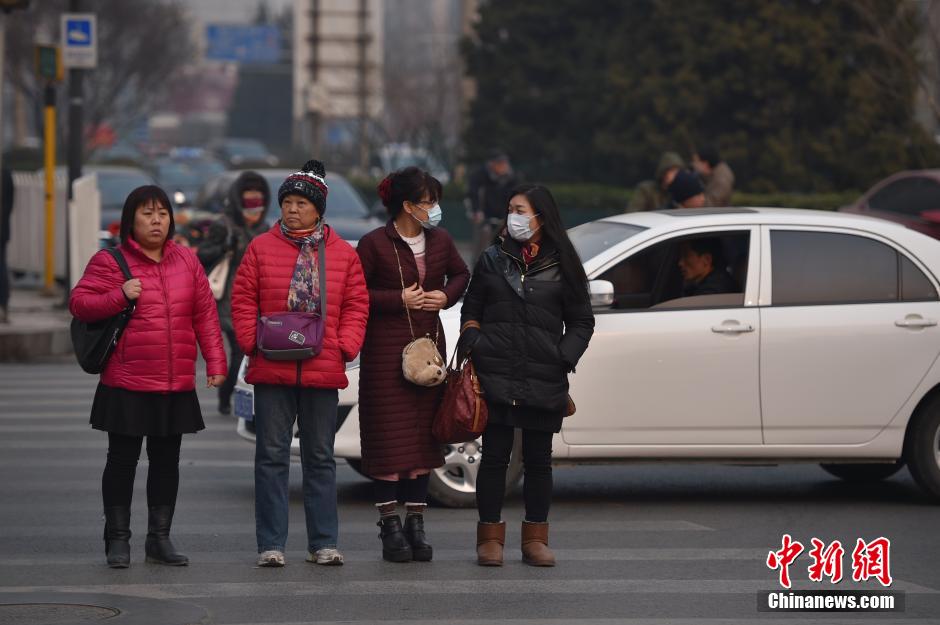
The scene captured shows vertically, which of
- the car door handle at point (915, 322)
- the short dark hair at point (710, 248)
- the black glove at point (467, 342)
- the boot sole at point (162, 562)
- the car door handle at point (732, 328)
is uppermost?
the short dark hair at point (710, 248)

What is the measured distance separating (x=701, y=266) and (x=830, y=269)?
686 millimetres

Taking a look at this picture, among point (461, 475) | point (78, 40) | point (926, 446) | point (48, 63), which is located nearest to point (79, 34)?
point (78, 40)

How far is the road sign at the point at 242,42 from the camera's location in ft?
298

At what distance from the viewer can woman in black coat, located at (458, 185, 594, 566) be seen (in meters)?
7.47

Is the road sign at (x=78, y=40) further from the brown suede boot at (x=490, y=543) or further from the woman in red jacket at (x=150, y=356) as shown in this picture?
the brown suede boot at (x=490, y=543)

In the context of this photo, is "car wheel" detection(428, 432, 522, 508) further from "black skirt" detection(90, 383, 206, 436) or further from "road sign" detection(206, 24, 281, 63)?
"road sign" detection(206, 24, 281, 63)

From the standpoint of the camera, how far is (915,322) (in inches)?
358

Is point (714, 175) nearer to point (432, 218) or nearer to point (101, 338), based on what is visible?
point (432, 218)

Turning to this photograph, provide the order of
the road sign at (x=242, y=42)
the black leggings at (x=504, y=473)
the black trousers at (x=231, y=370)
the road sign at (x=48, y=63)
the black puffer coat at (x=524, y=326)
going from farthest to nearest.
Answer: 1. the road sign at (x=242, y=42)
2. the road sign at (x=48, y=63)
3. the black trousers at (x=231, y=370)
4. the black leggings at (x=504, y=473)
5. the black puffer coat at (x=524, y=326)

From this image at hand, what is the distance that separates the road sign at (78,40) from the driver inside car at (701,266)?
12078 millimetres

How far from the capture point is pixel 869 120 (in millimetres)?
30750

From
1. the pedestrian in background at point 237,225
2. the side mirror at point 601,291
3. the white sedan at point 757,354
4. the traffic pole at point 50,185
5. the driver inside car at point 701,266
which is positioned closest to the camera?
the side mirror at point 601,291

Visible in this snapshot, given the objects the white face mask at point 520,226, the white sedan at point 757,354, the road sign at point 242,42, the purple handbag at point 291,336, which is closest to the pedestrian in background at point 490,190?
the white sedan at point 757,354

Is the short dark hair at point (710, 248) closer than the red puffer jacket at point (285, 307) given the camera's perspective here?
No
